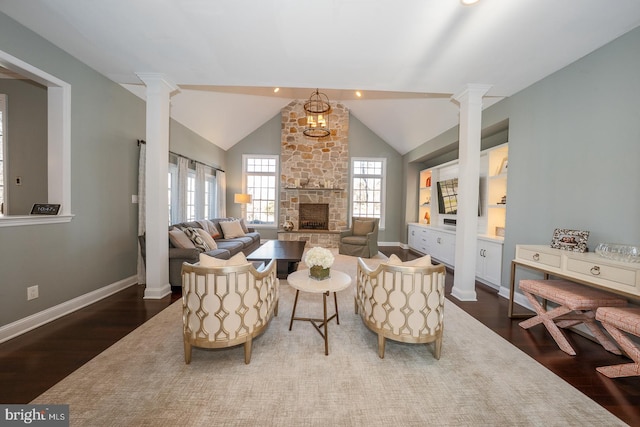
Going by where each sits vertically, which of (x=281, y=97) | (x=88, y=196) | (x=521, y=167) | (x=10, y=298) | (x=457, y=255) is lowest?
(x=10, y=298)

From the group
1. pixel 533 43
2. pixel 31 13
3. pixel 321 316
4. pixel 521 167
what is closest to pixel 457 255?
pixel 521 167

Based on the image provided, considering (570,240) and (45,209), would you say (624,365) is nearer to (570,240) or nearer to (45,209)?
(570,240)

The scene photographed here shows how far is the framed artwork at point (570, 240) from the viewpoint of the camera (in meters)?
2.54

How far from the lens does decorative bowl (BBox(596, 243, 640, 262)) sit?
2078 mm

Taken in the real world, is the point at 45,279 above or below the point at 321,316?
above

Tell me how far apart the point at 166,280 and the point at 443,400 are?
3420 millimetres

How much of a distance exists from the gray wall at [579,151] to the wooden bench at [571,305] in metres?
0.56

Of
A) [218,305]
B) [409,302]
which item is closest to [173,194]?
[218,305]

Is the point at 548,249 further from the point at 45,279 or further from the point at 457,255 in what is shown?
the point at 45,279

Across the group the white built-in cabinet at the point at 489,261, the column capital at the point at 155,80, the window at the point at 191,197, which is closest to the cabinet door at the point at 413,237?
the white built-in cabinet at the point at 489,261

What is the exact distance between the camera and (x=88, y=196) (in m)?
3.12

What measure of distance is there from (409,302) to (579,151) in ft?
8.48

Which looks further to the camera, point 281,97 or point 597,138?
point 281,97

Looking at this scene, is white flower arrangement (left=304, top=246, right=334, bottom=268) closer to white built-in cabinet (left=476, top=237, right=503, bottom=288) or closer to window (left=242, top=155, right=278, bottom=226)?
white built-in cabinet (left=476, top=237, right=503, bottom=288)
